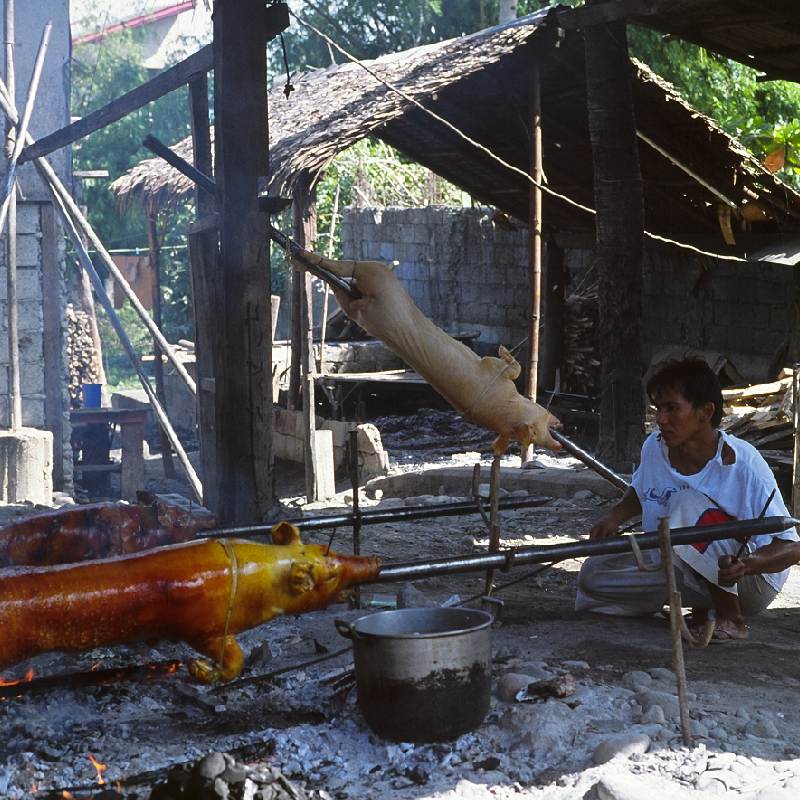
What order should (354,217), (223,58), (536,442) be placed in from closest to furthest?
(536,442)
(223,58)
(354,217)

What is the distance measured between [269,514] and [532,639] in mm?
1624

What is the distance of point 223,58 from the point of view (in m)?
5.78

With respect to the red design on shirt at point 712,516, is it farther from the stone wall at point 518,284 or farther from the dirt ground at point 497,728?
the stone wall at point 518,284

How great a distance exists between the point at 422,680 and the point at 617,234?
584 cm

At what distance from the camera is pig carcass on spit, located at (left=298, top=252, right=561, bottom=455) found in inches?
190

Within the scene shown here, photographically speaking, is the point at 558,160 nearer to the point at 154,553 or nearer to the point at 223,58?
the point at 223,58

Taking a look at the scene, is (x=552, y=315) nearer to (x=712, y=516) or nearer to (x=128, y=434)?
(x=128, y=434)

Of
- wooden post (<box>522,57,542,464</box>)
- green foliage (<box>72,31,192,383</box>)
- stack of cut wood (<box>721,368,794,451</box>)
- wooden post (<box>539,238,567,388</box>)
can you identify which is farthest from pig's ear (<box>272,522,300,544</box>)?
green foliage (<box>72,31,192,383</box>)

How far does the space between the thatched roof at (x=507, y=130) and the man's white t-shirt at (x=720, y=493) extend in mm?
6656

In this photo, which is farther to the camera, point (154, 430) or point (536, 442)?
point (154, 430)

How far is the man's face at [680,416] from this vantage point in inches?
197

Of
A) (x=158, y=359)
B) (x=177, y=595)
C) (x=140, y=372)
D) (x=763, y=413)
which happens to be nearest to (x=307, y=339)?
(x=140, y=372)

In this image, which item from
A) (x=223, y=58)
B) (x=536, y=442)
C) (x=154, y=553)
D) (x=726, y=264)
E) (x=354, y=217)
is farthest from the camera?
(x=354, y=217)

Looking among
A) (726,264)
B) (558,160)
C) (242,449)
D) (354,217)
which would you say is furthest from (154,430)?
(242,449)
